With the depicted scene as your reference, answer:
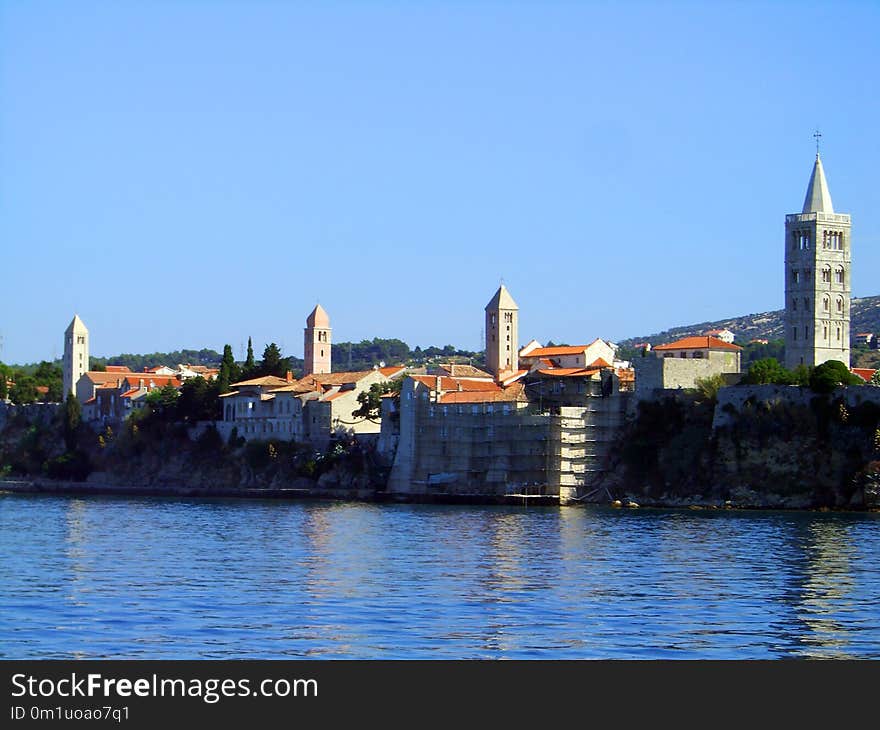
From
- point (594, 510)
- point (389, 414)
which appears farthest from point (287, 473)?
point (594, 510)

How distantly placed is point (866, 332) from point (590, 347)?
82.2 m

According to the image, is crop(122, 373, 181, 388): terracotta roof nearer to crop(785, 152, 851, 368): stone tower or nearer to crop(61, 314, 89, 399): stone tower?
crop(61, 314, 89, 399): stone tower

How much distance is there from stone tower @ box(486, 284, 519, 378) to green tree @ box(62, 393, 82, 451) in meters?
26.0

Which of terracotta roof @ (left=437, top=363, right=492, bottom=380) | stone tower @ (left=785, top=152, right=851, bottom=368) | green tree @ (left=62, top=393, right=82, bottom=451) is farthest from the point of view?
green tree @ (left=62, top=393, right=82, bottom=451)

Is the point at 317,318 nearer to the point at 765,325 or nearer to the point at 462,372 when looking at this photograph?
the point at 462,372

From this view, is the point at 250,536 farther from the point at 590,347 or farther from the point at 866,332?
the point at 866,332

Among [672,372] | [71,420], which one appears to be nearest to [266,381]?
[71,420]

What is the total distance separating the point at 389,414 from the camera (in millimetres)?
72438

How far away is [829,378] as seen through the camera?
188 ft

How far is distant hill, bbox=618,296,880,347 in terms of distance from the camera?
520 feet

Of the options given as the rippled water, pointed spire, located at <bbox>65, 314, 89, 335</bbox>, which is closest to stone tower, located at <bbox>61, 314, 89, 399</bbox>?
pointed spire, located at <bbox>65, 314, 89, 335</bbox>

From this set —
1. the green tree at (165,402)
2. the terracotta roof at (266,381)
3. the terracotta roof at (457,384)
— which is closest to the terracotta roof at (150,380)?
the green tree at (165,402)

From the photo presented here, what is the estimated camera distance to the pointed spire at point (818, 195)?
230 ft

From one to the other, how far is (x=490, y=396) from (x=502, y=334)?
57.4 feet
